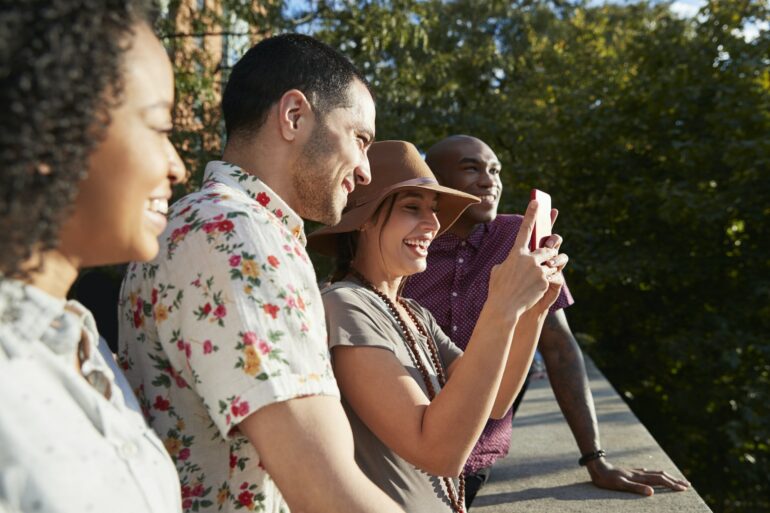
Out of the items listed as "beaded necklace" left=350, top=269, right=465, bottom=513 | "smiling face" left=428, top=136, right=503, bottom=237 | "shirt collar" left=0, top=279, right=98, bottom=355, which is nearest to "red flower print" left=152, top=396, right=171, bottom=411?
"shirt collar" left=0, top=279, right=98, bottom=355

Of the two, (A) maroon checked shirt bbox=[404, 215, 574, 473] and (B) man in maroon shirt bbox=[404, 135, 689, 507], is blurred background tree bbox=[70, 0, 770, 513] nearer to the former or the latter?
(B) man in maroon shirt bbox=[404, 135, 689, 507]

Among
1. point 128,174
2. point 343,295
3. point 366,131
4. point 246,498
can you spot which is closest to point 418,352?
point 343,295

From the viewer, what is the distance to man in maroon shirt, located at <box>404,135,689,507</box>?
3.34 m

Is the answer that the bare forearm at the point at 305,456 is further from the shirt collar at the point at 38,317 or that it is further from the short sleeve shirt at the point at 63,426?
the shirt collar at the point at 38,317

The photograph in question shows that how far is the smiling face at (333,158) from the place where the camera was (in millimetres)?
1887

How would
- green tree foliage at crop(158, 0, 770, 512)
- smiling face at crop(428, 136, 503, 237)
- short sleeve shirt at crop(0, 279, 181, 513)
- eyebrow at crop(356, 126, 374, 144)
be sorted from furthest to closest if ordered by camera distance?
green tree foliage at crop(158, 0, 770, 512) < smiling face at crop(428, 136, 503, 237) < eyebrow at crop(356, 126, 374, 144) < short sleeve shirt at crop(0, 279, 181, 513)

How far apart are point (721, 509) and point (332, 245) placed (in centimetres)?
809

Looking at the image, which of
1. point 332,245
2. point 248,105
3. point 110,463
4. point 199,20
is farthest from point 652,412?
point 110,463

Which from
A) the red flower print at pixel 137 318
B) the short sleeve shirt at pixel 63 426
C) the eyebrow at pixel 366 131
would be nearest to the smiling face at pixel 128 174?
the short sleeve shirt at pixel 63 426

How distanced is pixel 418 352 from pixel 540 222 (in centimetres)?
49

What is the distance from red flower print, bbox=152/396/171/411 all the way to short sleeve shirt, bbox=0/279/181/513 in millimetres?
241

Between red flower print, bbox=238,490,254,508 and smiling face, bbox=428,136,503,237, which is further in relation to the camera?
smiling face, bbox=428,136,503,237

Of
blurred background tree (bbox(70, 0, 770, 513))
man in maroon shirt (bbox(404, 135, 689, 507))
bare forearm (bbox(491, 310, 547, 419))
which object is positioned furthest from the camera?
blurred background tree (bbox(70, 0, 770, 513))

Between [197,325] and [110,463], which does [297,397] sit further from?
[110,463]
